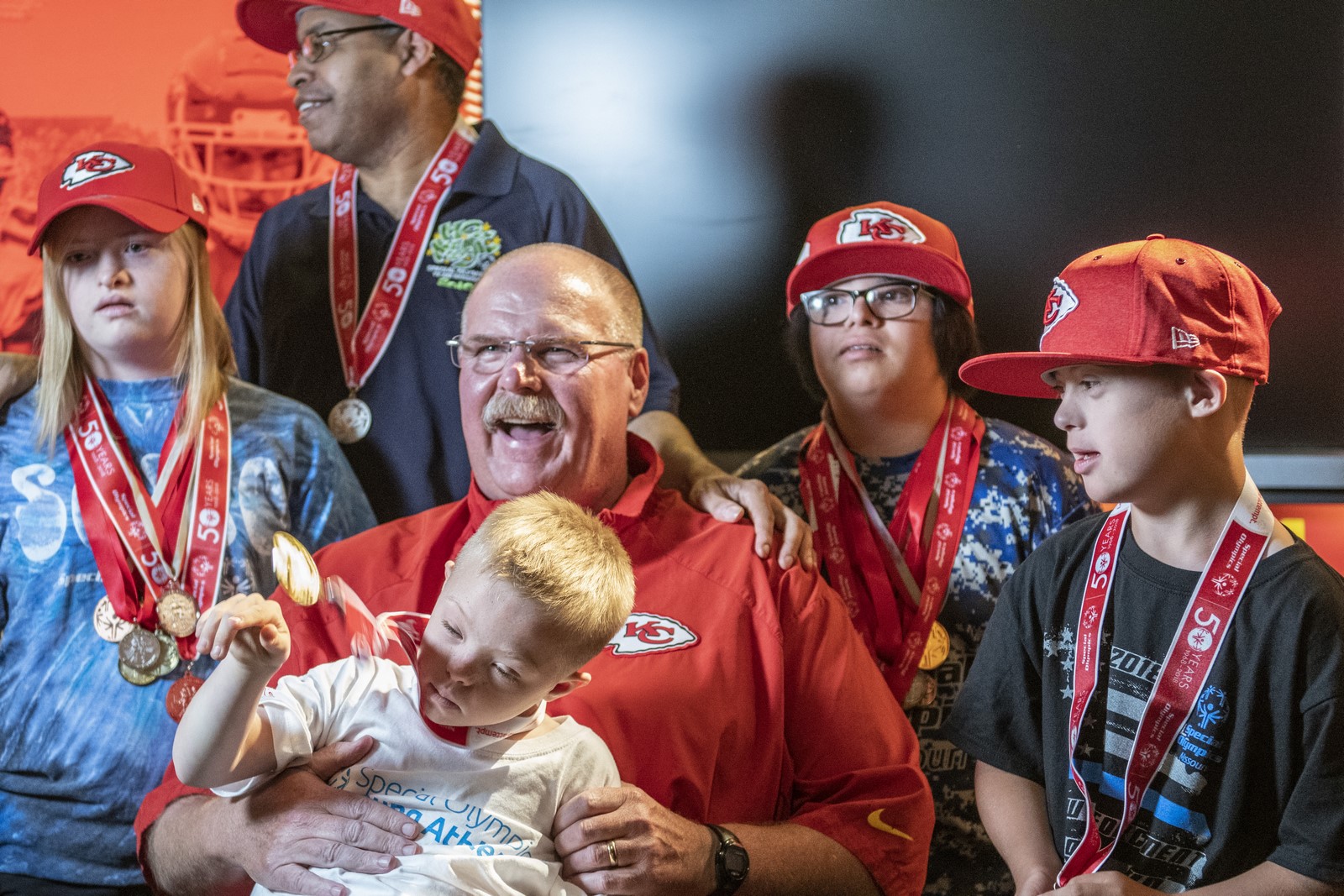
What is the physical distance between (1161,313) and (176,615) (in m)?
1.77

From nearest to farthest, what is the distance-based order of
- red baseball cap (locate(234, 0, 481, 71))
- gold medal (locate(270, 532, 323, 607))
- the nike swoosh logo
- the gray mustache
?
gold medal (locate(270, 532, 323, 607)) < the nike swoosh logo < the gray mustache < red baseball cap (locate(234, 0, 481, 71))

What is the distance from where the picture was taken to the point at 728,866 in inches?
65.4

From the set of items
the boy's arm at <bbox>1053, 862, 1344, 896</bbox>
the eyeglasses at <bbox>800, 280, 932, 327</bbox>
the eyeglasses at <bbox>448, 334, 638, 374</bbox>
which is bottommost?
the boy's arm at <bbox>1053, 862, 1344, 896</bbox>

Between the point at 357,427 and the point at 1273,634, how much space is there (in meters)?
1.86

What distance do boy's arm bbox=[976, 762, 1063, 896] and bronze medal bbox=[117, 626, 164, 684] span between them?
1.49 meters

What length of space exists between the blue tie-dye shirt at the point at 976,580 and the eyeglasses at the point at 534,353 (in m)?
0.61

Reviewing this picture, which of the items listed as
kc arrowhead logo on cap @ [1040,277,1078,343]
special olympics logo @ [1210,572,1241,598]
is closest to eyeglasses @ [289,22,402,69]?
kc arrowhead logo on cap @ [1040,277,1078,343]

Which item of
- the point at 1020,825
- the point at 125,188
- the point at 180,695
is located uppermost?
the point at 125,188

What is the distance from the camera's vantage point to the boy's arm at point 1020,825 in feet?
5.21

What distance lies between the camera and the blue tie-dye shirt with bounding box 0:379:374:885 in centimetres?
220

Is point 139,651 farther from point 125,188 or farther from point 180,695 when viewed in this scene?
point 125,188

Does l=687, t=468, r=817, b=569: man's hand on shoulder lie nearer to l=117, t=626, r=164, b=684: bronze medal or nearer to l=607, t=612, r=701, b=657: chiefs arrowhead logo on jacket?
l=607, t=612, r=701, b=657: chiefs arrowhead logo on jacket

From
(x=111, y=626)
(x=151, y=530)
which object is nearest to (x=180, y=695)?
(x=111, y=626)

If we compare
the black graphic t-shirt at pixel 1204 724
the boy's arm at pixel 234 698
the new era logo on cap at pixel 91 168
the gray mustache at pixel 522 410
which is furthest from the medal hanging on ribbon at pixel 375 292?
the black graphic t-shirt at pixel 1204 724
